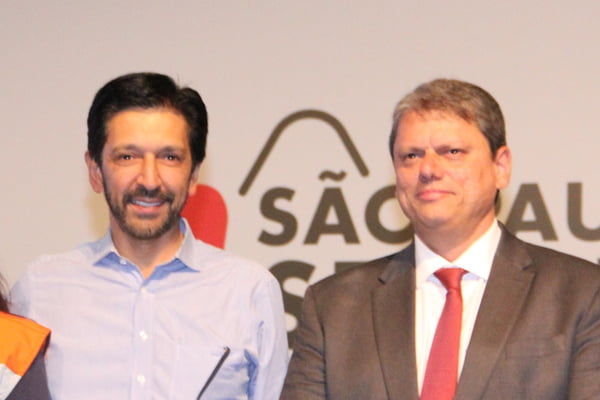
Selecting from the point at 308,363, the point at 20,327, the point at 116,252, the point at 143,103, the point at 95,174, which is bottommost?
the point at 308,363

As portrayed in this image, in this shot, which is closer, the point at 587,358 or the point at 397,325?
the point at 587,358

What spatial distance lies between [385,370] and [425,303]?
22 cm

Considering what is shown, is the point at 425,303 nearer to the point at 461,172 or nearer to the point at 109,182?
the point at 461,172

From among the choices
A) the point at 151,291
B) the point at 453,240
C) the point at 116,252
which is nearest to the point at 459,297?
the point at 453,240

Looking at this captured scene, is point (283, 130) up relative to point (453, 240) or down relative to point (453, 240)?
up

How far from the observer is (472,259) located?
2.66 meters

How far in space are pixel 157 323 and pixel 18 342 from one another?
47 cm

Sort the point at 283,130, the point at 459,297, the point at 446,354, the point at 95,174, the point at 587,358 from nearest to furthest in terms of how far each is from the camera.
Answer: the point at 587,358, the point at 446,354, the point at 459,297, the point at 95,174, the point at 283,130

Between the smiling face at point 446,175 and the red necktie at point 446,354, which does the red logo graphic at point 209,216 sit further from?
the red necktie at point 446,354

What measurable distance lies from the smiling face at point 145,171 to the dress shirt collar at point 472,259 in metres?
0.67

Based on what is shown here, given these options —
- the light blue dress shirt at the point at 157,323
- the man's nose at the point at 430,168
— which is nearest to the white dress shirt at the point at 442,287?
the man's nose at the point at 430,168

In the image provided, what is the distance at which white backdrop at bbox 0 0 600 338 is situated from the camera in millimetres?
4293

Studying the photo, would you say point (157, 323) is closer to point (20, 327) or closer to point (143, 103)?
point (20, 327)

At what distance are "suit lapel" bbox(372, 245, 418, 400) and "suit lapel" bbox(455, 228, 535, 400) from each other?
0.44 ft
